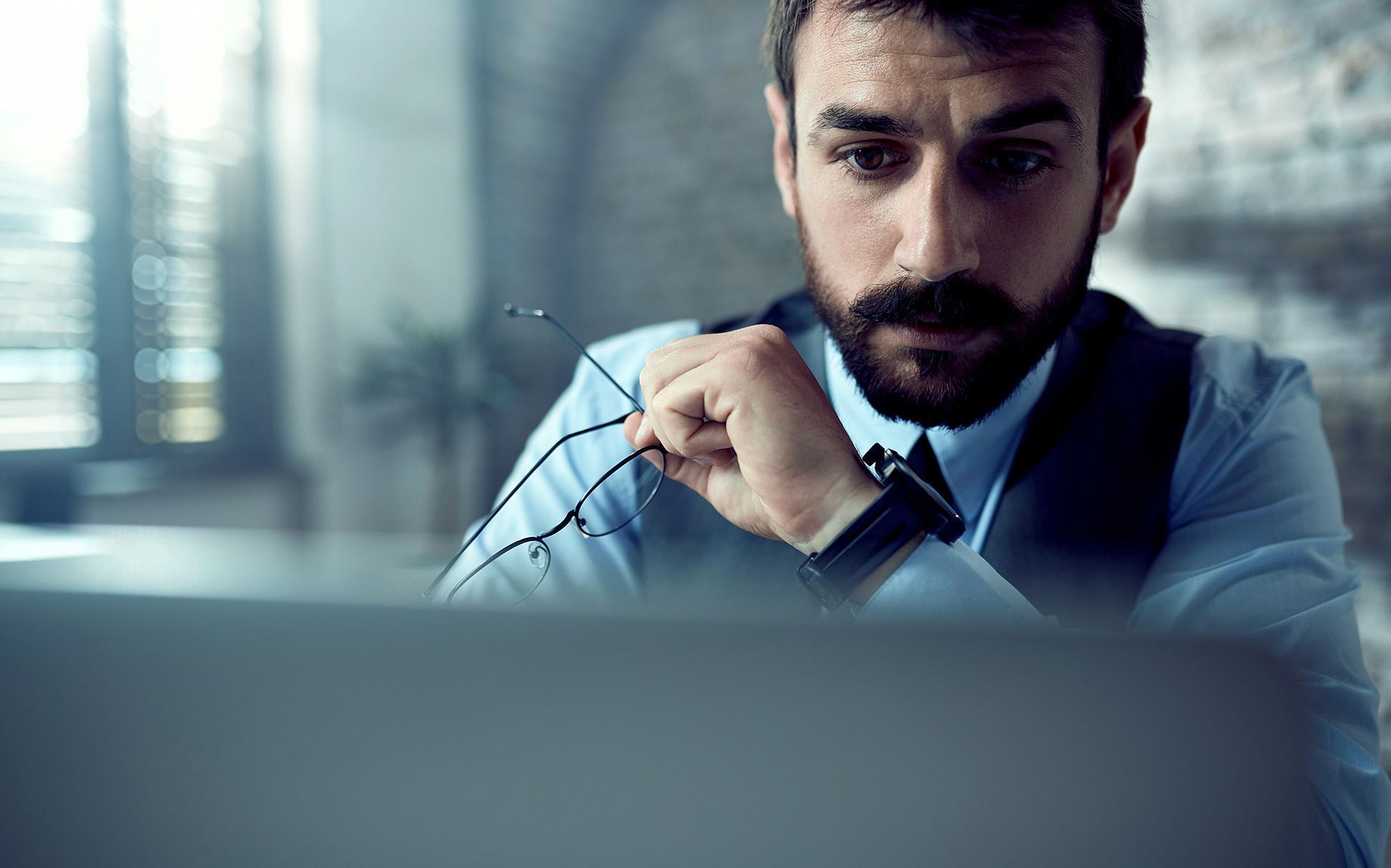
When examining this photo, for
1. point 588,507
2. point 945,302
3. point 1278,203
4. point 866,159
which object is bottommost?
point 588,507

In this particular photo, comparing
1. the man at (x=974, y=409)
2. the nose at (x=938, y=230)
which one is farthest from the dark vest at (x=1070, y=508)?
the nose at (x=938, y=230)

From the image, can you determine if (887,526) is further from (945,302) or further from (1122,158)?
(1122,158)

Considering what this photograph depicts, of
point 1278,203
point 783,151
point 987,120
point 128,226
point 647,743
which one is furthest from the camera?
point 128,226

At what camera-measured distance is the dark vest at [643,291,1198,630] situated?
0.76 metres

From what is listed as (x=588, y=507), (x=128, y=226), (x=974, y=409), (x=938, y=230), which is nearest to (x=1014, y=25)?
(x=938, y=230)

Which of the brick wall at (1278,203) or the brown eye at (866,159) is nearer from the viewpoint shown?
the brown eye at (866,159)

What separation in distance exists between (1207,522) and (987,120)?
17.2 inches

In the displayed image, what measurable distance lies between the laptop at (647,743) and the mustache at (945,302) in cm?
47

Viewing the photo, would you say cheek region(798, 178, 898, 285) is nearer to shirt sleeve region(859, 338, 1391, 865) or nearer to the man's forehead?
the man's forehead

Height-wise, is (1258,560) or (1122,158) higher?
(1122,158)

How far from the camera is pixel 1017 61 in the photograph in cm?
62

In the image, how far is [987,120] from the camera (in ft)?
1.96

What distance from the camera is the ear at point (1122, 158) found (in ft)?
2.52

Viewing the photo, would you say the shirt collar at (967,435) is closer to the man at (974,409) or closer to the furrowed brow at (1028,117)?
the man at (974,409)
